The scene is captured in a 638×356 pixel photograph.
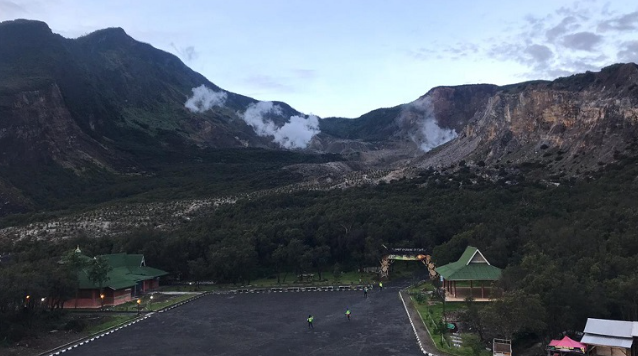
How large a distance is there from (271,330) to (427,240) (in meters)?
29.6

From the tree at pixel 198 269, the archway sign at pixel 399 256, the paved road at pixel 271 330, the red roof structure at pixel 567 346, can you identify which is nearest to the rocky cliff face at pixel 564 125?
the archway sign at pixel 399 256

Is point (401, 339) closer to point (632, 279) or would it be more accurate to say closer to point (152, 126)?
point (632, 279)

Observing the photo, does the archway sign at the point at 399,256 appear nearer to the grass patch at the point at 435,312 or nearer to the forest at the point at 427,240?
the forest at the point at 427,240

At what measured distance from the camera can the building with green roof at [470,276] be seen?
42781 mm

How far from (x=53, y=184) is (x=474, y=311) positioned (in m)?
98.8

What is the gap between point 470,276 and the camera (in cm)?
4281

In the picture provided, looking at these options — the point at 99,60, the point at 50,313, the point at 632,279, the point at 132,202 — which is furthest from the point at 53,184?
the point at 632,279

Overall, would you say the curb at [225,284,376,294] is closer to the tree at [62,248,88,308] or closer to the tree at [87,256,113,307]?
the tree at [87,256,113,307]

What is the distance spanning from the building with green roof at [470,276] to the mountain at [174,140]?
38.5 metres

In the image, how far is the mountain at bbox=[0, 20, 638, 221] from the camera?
87312mm

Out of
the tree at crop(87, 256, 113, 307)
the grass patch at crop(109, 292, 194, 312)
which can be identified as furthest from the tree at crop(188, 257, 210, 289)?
the tree at crop(87, 256, 113, 307)

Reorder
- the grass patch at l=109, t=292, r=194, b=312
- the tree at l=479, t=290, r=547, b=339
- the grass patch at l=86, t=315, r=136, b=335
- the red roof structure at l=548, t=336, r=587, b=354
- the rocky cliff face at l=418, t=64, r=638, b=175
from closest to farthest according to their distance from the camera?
the red roof structure at l=548, t=336, r=587, b=354 → the tree at l=479, t=290, r=547, b=339 → the grass patch at l=86, t=315, r=136, b=335 → the grass patch at l=109, t=292, r=194, b=312 → the rocky cliff face at l=418, t=64, r=638, b=175

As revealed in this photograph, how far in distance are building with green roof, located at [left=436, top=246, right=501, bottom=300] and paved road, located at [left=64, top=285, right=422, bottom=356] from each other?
15.2 ft

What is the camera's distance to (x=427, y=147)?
185250mm
